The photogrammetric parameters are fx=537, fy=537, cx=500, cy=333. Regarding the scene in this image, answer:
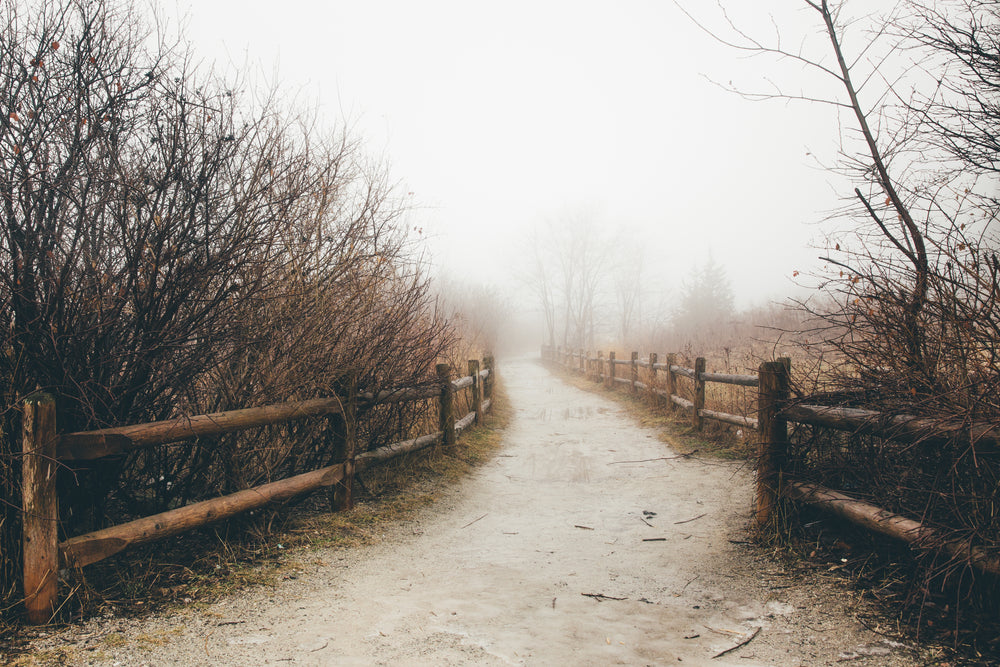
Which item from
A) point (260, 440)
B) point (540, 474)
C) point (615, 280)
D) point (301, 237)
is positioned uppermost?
point (615, 280)

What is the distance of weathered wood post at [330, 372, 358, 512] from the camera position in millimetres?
4352

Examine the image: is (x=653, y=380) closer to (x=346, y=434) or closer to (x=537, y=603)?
(x=346, y=434)

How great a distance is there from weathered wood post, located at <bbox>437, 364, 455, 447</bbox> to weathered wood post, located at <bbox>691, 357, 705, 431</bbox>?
3856 millimetres

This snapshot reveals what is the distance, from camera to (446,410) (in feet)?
21.2

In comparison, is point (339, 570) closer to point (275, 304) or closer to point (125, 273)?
point (275, 304)

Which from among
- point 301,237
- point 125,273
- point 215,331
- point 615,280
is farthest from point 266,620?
point 615,280

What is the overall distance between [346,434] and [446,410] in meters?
2.19

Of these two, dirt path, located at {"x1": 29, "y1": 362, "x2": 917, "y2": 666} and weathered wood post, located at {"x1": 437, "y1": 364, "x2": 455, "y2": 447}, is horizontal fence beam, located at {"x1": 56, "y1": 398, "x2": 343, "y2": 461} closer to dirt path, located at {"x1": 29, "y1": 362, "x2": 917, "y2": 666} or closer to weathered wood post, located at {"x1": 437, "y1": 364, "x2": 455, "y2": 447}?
dirt path, located at {"x1": 29, "y1": 362, "x2": 917, "y2": 666}

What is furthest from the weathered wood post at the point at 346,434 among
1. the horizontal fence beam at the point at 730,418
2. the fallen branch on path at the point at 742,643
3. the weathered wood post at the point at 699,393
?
the weathered wood post at the point at 699,393

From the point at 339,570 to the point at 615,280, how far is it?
43767 millimetres

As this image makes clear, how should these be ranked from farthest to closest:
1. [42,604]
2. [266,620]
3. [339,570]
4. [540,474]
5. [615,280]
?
[615,280] < [540,474] < [339,570] < [266,620] < [42,604]

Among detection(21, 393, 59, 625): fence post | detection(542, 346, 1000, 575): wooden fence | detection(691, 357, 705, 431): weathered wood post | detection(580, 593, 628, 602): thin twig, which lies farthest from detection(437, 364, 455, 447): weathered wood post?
detection(691, 357, 705, 431): weathered wood post

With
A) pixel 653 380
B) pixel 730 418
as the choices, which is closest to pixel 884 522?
pixel 730 418

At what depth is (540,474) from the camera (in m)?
6.49
